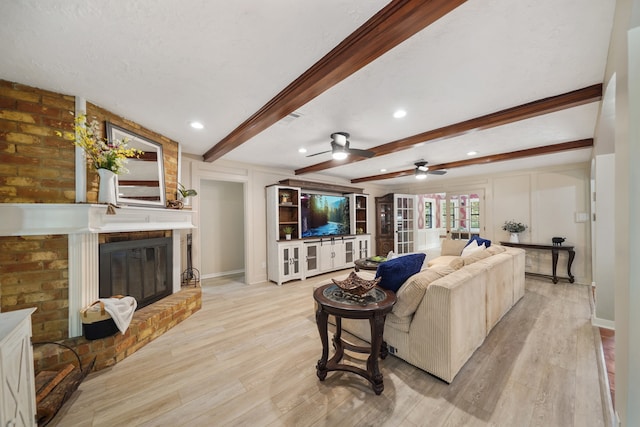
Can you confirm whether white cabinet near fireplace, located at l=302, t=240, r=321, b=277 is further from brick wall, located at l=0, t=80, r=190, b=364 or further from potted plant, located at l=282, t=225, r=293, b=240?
brick wall, located at l=0, t=80, r=190, b=364

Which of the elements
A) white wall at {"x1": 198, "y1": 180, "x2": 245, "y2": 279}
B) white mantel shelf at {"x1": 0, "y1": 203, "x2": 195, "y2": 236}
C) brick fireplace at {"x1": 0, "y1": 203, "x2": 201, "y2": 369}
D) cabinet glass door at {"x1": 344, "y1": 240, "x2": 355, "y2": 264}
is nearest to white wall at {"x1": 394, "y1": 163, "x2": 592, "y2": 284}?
cabinet glass door at {"x1": 344, "y1": 240, "x2": 355, "y2": 264}

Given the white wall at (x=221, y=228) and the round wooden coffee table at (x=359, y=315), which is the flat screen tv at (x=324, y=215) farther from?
the round wooden coffee table at (x=359, y=315)

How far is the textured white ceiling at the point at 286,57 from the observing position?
1.21 metres

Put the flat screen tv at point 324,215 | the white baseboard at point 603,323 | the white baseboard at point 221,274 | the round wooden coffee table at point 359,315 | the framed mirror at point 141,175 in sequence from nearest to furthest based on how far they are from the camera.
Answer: the round wooden coffee table at point 359,315 < the framed mirror at point 141,175 < the white baseboard at point 603,323 < the white baseboard at point 221,274 < the flat screen tv at point 324,215

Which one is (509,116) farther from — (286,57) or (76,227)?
(76,227)

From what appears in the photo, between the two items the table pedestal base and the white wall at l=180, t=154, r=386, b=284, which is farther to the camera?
the white wall at l=180, t=154, r=386, b=284

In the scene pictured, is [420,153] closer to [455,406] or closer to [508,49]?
[508,49]

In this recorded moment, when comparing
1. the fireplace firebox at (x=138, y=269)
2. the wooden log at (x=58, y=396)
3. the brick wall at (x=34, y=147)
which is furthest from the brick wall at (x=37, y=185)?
the wooden log at (x=58, y=396)

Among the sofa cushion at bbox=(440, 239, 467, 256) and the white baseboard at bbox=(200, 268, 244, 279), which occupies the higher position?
the sofa cushion at bbox=(440, 239, 467, 256)

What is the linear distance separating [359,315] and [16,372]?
6.06 feet

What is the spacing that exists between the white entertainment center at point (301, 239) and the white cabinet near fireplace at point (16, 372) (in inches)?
131

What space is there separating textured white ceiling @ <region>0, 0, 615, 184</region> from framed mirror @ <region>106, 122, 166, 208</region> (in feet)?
0.82

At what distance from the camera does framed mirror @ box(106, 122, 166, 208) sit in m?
2.51

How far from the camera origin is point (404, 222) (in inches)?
262
